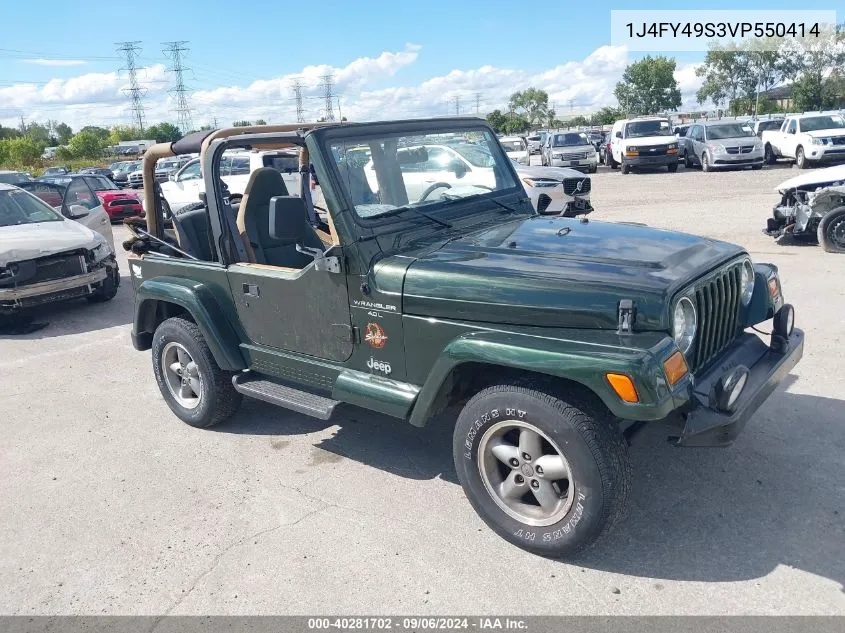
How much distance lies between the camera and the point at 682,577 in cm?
301

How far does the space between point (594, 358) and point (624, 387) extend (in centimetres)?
16

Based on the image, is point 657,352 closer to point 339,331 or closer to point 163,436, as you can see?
point 339,331

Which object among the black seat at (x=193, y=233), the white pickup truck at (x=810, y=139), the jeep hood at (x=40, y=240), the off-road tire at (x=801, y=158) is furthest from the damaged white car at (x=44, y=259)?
the off-road tire at (x=801, y=158)

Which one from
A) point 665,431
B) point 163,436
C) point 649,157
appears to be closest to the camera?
point 665,431

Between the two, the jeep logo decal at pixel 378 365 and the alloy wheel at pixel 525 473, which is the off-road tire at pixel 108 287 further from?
the alloy wheel at pixel 525 473

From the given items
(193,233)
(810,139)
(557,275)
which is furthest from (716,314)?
(810,139)

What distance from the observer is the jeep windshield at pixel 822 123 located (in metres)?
21.0

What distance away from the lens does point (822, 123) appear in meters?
21.3

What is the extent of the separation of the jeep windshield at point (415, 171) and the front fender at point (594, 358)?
1.07m

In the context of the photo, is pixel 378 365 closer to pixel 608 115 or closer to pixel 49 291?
pixel 49 291

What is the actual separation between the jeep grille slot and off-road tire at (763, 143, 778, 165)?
73.8ft

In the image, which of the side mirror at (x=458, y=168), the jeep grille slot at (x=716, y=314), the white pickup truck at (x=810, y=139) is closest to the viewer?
the jeep grille slot at (x=716, y=314)

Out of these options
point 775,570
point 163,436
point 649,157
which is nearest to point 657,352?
point 775,570

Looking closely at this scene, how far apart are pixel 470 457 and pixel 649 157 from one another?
2184 cm
